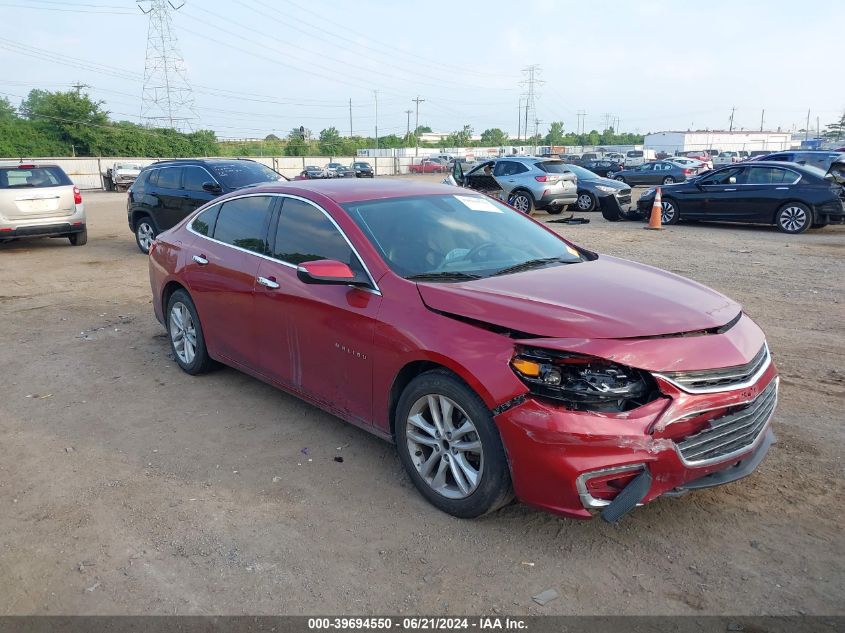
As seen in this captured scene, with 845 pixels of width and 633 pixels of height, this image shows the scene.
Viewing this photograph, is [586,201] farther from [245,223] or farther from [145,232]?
[245,223]

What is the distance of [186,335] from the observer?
5.90 m

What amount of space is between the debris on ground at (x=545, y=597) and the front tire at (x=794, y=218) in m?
14.0

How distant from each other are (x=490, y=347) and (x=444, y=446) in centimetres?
64

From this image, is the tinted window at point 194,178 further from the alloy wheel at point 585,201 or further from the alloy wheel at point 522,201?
the alloy wheel at point 585,201

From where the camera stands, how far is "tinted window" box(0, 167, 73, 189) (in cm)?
1285

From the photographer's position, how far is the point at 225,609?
2.96m

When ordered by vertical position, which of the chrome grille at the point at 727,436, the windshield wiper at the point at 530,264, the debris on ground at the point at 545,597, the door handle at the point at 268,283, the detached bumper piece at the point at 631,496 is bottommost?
the debris on ground at the point at 545,597

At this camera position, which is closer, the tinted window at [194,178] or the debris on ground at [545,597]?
the debris on ground at [545,597]

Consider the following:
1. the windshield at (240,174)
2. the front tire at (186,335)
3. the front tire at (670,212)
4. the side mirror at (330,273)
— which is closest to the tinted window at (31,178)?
the windshield at (240,174)

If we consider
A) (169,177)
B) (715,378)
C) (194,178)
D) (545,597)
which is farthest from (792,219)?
(545,597)

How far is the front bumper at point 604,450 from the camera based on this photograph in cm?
307

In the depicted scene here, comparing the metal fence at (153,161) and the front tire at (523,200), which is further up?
the metal fence at (153,161)

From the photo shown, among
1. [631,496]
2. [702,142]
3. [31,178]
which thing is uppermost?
[702,142]

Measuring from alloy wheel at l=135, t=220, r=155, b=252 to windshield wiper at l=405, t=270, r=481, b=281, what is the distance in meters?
10.1
